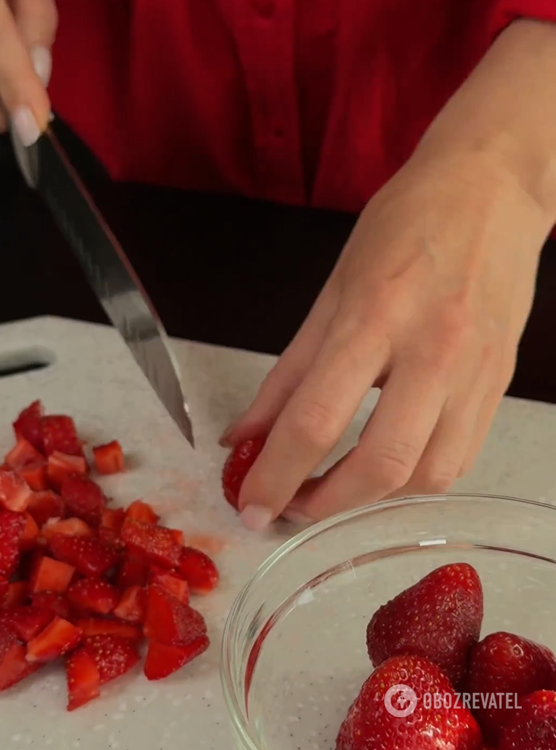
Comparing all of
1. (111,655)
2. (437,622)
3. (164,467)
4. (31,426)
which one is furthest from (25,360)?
(437,622)

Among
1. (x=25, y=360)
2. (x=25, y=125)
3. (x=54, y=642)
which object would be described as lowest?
(x=25, y=360)

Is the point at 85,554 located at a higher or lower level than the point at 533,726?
lower

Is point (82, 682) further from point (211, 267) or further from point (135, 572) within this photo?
point (211, 267)

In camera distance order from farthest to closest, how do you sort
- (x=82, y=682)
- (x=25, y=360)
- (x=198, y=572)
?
(x=25, y=360) < (x=198, y=572) < (x=82, y=682)

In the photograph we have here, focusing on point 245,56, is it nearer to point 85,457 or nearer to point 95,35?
point 95,35

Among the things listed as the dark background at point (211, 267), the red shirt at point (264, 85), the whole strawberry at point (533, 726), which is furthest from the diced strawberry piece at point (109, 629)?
the red shirt at point (264, 85)

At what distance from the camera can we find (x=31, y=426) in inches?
40.0

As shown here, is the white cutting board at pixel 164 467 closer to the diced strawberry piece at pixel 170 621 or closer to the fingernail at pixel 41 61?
the diced strawberry piece at pixel 170 621

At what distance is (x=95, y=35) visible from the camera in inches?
56.2

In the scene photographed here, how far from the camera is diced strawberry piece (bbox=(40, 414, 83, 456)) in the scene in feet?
3.24

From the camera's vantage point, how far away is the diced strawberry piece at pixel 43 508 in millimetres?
922

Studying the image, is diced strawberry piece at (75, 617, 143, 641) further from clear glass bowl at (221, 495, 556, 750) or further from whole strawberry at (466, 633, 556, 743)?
whole strawberry at (466, 633, 556, 743)

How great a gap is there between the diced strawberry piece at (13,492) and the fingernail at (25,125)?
0.34 meters

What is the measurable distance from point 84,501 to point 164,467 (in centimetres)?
11
